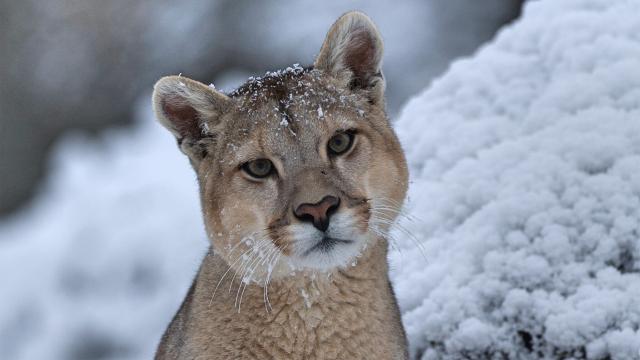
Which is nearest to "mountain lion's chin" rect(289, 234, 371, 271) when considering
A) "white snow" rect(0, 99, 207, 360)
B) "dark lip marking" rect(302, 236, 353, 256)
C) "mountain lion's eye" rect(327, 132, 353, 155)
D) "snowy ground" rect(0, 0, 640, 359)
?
"dark lip marking" rect(302, 236, 353, 256)

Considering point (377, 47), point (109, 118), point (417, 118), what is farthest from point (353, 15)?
point (109, 118)

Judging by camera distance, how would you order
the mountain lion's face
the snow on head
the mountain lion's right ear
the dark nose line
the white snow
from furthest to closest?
the white snow → the snow on head → the mountain lion's right ear → the mountain lion's face → the dark nose line

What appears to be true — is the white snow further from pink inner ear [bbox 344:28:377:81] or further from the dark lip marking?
the dark lip marking

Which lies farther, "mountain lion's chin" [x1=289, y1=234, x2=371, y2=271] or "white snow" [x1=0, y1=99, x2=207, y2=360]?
"white snow" [x1=0, y1=99, x2=207, y2=360]

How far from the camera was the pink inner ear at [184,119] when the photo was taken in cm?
462

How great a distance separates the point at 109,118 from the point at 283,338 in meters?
11.0

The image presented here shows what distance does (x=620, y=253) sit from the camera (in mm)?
4719

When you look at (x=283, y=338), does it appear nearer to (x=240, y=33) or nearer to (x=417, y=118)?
(x=417, y=118)

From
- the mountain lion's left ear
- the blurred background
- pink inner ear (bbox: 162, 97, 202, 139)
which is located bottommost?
pink inner ear (bbox: 162, 97, 202, 139)

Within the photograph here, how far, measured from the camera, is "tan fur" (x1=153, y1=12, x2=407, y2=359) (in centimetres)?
418

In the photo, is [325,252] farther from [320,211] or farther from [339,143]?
[339,143]

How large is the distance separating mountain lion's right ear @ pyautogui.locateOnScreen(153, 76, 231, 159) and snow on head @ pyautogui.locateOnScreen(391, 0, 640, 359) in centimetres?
132

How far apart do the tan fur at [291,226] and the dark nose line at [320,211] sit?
0.05 metres

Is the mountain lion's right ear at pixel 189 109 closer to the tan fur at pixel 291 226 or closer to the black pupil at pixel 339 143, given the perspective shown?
the tan fur at pixel 291 226
